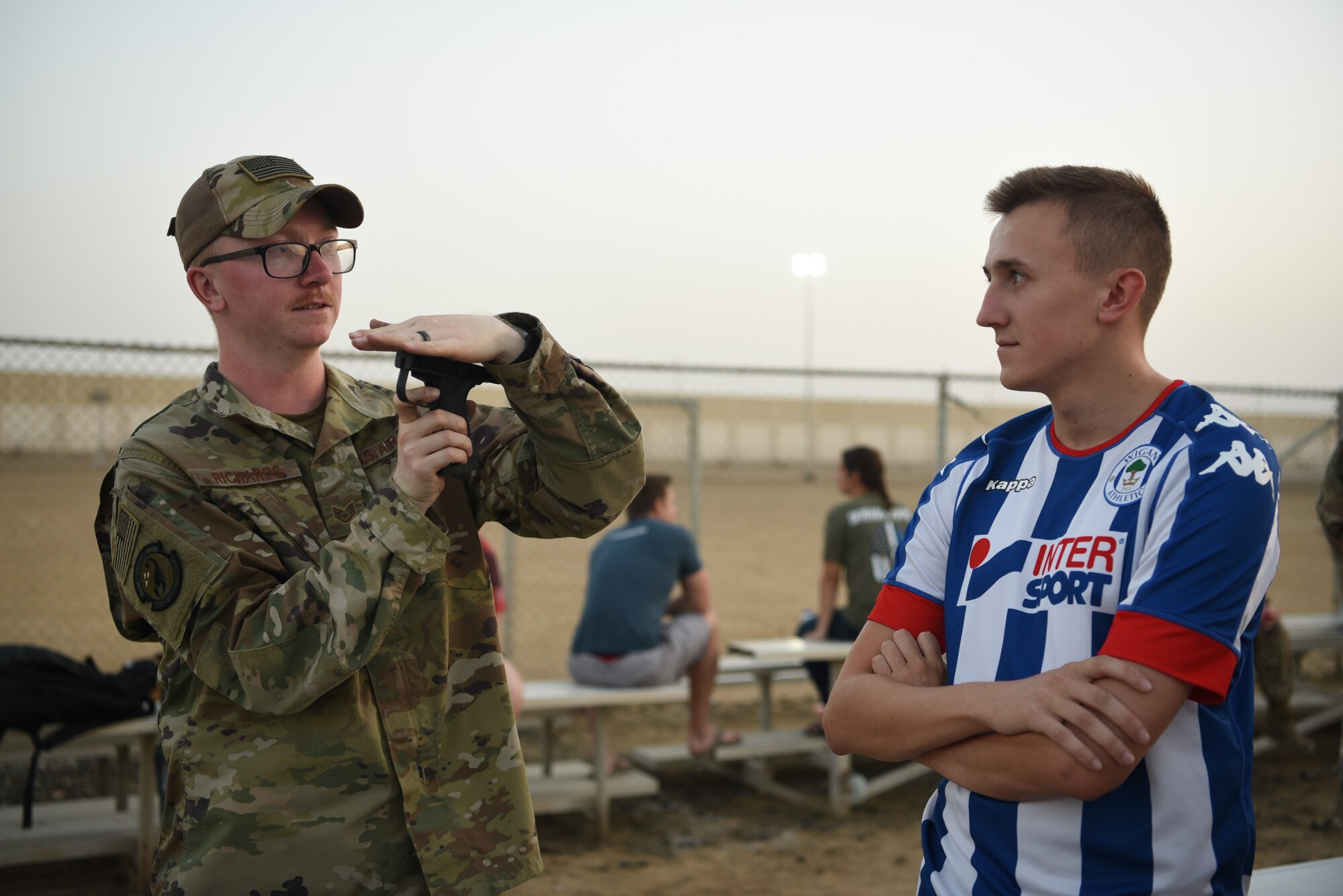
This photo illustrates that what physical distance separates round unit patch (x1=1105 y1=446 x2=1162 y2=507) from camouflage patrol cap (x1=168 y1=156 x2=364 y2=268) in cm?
155

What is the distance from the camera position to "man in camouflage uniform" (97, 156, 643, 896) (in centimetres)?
181

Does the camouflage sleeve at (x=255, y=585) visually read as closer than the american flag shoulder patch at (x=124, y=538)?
Yes

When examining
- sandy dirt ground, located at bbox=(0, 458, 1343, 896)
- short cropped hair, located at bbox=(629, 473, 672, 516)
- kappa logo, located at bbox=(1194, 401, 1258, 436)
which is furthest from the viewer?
short cropped hair, located at bbox=(629, 473, 672, 516)

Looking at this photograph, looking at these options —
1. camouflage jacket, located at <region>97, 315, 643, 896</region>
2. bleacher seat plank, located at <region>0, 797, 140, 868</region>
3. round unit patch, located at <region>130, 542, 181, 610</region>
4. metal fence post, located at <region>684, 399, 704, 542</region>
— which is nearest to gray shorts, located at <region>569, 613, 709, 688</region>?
metal fence post, located at <region>684, 399, 704, 542</region>

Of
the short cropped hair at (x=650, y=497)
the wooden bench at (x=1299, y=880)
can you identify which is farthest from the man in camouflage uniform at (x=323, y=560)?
the short cropped hair at (x=650, y=497)

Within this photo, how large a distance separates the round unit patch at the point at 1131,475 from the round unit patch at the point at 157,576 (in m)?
1.61

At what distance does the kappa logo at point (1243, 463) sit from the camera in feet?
5.32

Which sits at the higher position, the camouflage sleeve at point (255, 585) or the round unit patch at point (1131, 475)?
the round unit patch at point (1131, 475)

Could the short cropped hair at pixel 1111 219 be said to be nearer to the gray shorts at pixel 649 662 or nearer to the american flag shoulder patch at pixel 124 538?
the american flag shoulder patch at pixel 124 538

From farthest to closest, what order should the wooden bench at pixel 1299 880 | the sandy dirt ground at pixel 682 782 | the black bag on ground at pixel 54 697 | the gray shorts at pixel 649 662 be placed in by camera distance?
the gray shorts at pixel 649 662 < the sandy dirt ground at pixel 682 782 < the black bag on ground at pixel 54 697 < the wooden bench at pixel 1299 880

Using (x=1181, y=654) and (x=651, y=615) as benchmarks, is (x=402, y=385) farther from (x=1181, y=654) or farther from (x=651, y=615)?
(x=651, y=615)

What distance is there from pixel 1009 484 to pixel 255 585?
4.51 feet

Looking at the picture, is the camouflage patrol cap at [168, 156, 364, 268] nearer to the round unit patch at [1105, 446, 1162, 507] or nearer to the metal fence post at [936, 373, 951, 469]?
the round unit patch at [1105, 446, 1162, 507]

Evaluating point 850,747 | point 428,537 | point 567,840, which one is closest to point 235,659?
point 428,537
